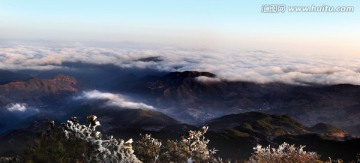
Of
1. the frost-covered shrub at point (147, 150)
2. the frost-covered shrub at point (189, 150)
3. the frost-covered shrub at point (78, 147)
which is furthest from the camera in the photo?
the frost-covered shrub at point (147, 150)

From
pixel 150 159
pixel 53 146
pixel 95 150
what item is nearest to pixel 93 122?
pixel 95 150

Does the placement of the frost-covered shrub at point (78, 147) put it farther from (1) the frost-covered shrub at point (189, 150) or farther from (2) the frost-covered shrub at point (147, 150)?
(2) the frost-covered shrub at point (147, 150)

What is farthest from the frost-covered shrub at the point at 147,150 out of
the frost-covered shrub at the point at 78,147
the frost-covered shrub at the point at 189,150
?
the frost-covered shrub at the point at 78,147

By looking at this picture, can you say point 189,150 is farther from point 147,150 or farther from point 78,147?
point 78,147

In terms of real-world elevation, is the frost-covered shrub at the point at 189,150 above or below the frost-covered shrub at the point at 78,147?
below

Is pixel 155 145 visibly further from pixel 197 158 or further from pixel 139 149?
pixel 197 158

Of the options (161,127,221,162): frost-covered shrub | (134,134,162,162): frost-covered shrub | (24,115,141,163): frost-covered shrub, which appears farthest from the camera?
(134,134,162,162): frost-covered shrub

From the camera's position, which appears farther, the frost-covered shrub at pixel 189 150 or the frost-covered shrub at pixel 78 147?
the frost-covered shrub at pixel 189 150

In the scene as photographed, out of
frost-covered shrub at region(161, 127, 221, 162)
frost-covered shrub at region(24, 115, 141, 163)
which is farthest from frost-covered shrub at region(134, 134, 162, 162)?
frost-covered shrub at region(24, 115, 141, 163)

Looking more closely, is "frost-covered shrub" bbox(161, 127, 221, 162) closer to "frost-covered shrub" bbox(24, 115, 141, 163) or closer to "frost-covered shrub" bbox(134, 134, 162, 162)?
"frost-covered shrub" bbox(134, 134, 162, 162)
